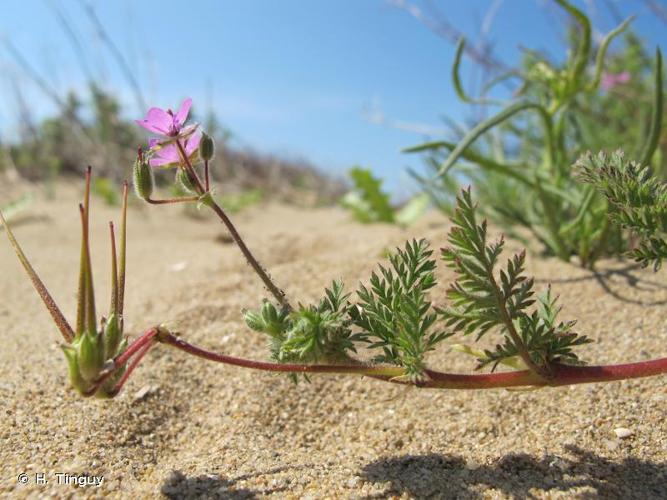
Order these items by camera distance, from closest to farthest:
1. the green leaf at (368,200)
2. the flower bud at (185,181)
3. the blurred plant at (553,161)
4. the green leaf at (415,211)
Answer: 1. the flower bud at (185,181)
2. the blurred plant at (553,161)
3. the green leaf at (368,200)
4. the green leaf at (415,211)

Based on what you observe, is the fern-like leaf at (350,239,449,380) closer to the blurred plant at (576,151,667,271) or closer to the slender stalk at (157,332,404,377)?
the slender stalk at (157,332,404,377)

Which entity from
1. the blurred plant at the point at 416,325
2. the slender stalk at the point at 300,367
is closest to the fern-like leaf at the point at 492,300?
the blurred plant at the point at 416,325

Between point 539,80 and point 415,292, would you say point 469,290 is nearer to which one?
point 415,292

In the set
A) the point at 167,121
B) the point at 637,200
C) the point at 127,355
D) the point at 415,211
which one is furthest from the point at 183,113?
the point at 415,211

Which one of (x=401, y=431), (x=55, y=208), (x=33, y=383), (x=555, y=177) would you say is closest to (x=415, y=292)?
(x=401, y=431)

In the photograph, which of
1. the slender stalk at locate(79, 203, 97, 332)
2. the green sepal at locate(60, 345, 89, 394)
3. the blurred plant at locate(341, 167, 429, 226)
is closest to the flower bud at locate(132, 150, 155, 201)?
the slender stalk at locate(79, 203, 97, 332)

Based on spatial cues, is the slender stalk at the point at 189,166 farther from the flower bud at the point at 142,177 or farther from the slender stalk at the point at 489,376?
the slender stalk at the point at 489,376

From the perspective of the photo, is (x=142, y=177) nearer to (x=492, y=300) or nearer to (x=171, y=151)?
(x=171, y=151)
